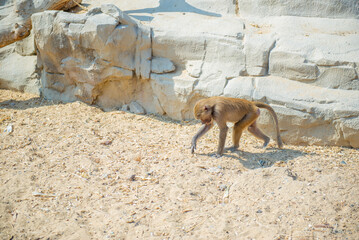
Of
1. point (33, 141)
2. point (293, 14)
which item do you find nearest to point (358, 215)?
point (293, 14)

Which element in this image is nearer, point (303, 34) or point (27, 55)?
point (303, 34)

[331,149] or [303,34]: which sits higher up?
[303,34]

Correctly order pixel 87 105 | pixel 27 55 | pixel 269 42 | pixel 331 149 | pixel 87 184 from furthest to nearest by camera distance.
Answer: pixel 27 55 < pixel 87 105 < pixel 269 42 < pixel 331 149 < pixel 87 184

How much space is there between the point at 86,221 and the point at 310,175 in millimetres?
4028

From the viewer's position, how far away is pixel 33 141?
24.9 ft

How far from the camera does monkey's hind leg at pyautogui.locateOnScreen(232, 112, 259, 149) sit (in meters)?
6.98

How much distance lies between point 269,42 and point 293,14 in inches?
70.8

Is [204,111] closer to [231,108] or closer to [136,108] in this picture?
[231,108]

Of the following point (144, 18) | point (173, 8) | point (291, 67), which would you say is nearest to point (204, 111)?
point (291, 67)

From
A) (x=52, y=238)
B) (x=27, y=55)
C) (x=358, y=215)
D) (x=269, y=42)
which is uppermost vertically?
(x=269, y=42)

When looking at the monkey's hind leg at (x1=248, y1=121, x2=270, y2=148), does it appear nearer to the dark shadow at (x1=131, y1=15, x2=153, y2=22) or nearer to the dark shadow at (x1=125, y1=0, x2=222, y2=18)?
the dark shadow at (x1=125, y1=0, x2=222, y2=18)

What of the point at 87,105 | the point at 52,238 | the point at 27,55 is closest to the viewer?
the point at 52,238

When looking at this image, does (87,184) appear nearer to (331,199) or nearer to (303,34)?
(331,199)

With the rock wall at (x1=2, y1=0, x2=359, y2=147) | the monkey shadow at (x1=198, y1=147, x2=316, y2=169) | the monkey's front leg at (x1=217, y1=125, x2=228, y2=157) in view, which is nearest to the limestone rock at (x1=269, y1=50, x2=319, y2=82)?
the rock wall at (x1=2, y1=0, x2=359, y2=147)
